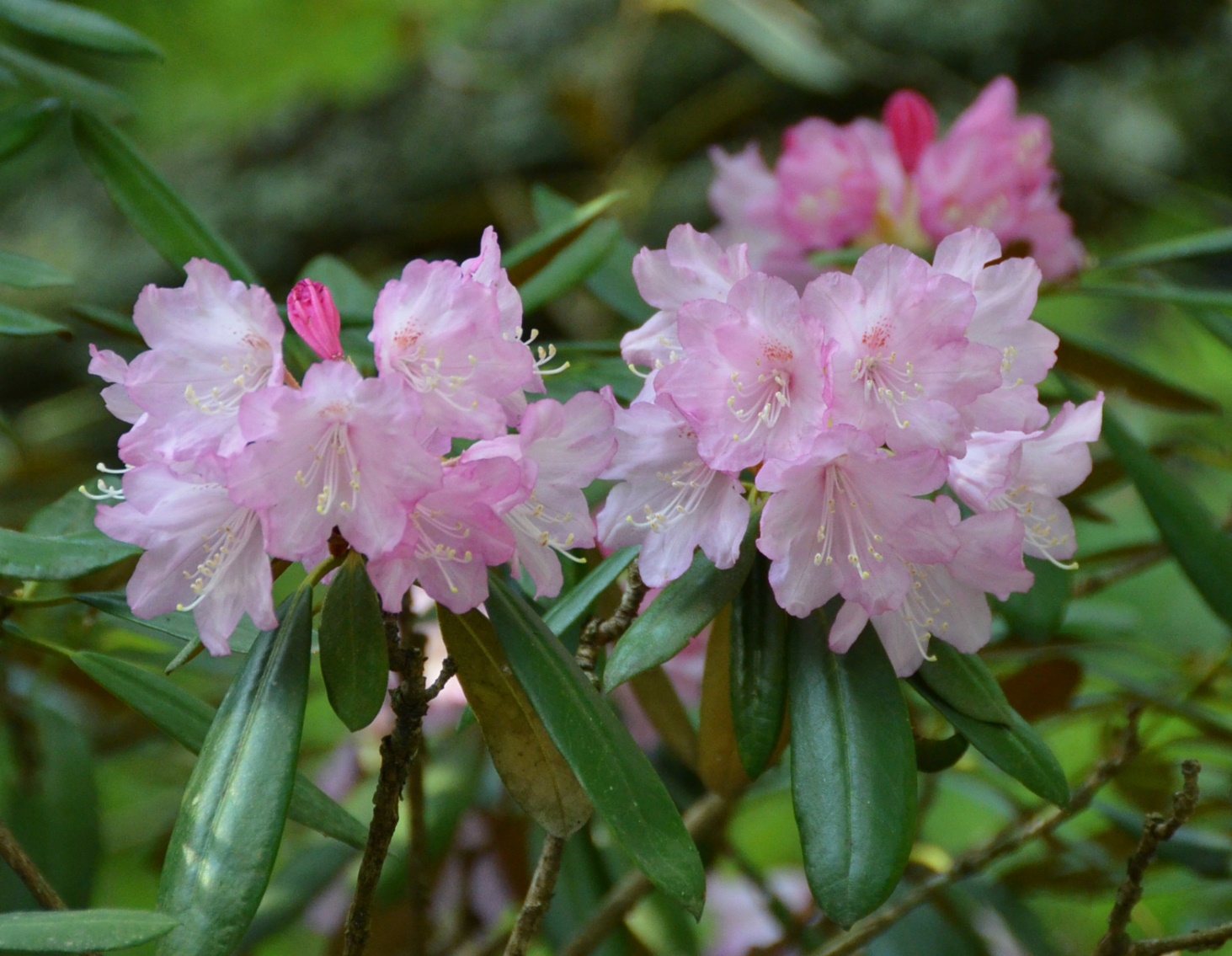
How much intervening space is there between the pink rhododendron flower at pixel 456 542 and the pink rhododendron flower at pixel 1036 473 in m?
0.31

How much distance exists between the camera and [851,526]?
2.35 feet

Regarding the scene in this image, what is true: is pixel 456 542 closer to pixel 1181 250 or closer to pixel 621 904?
pixel 621 904

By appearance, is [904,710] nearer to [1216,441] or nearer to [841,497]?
[841,497]

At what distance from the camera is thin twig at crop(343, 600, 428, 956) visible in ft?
2.20

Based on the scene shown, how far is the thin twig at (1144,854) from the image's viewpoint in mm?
707

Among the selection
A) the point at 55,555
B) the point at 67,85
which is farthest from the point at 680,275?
the point at 67,85

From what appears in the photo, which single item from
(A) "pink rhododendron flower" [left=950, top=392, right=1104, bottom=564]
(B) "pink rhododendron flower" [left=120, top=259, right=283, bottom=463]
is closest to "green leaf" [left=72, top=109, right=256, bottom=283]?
(B) "pink rhododendron flower" [left=120, top=259, right=283, bottom=463]

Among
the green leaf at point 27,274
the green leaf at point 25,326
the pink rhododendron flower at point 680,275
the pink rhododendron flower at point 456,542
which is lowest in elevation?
the pink rhododendron flower at point 456,542

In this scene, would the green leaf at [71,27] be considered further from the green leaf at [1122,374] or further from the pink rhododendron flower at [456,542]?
the green leaf at [1122,374]

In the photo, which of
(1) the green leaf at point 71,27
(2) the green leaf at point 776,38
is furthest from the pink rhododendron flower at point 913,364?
(2) the green leaf at point 776,38

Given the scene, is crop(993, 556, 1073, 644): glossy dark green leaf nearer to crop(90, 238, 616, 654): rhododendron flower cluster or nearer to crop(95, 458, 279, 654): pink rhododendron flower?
crop(90, 238, 616, 654): rhododendron flower cluster

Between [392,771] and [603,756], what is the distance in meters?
0.12

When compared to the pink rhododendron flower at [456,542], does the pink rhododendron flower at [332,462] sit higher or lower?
higher

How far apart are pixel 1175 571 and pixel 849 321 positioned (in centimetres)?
169
